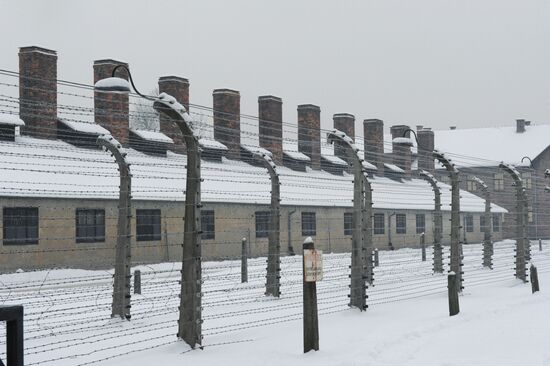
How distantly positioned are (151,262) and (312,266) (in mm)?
19321

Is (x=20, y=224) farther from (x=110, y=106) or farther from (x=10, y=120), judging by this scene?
(x=110, y=106)

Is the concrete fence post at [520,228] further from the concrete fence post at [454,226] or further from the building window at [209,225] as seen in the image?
the building window at [209,225]


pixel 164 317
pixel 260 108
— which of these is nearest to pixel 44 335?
pixel 164 317

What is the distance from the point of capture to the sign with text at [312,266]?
9625 mm

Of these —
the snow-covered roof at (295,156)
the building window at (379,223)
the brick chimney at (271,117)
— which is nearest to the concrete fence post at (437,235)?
the snow-covered roof at (295,156)

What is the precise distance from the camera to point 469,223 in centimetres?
5469

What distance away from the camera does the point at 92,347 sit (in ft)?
32.4

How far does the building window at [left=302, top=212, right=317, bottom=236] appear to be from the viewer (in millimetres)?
37100

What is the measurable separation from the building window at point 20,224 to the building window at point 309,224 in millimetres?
15057

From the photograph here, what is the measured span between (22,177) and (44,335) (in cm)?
1601

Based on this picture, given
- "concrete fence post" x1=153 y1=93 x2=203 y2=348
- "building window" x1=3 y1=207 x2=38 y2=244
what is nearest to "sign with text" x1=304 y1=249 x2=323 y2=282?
"concrete fence post" x1=153 y1=93 x2=203 y2=348

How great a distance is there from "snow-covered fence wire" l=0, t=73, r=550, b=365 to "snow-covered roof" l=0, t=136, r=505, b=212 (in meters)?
0.08

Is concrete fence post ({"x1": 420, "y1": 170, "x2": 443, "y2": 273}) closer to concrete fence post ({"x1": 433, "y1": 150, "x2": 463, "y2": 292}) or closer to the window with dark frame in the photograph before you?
concrete fence post ({"x1": 433, "y1": 150, "x2": 463, "y2": 292})

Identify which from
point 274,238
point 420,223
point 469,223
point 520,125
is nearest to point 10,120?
point 274,238
